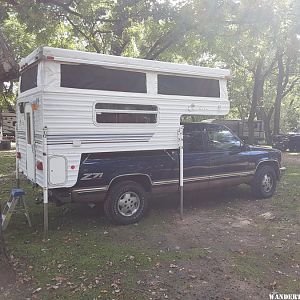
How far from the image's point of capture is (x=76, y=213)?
7336 millimetres

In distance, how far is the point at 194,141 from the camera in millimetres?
7617

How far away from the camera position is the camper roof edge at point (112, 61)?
5.77m

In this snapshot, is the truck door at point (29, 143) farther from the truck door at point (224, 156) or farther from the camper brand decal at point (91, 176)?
the truck door at point (224, 156)

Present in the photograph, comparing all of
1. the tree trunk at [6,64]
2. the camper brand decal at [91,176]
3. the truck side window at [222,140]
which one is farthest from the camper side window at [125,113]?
the tree trunk at [6,64]

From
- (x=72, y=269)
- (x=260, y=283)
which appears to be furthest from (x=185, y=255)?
(x=72, y=269)

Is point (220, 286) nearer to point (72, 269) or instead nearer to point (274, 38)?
point (72, 269)

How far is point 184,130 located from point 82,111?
7.64ft

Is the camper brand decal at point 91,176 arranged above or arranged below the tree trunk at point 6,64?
below

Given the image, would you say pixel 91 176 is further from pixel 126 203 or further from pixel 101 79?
pixel 101 79

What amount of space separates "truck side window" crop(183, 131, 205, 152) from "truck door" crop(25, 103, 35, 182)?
2.93 meters

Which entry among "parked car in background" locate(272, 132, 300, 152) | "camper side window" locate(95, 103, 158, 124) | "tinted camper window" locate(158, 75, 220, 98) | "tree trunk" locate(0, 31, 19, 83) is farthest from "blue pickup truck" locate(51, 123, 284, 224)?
"parked car in background" locate(272, 132, 300, 152)

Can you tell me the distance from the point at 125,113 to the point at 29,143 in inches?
71.4

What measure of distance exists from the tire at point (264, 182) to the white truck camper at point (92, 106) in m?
2.09

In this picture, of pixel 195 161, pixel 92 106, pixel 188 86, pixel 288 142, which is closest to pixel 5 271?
pixel 92 106
